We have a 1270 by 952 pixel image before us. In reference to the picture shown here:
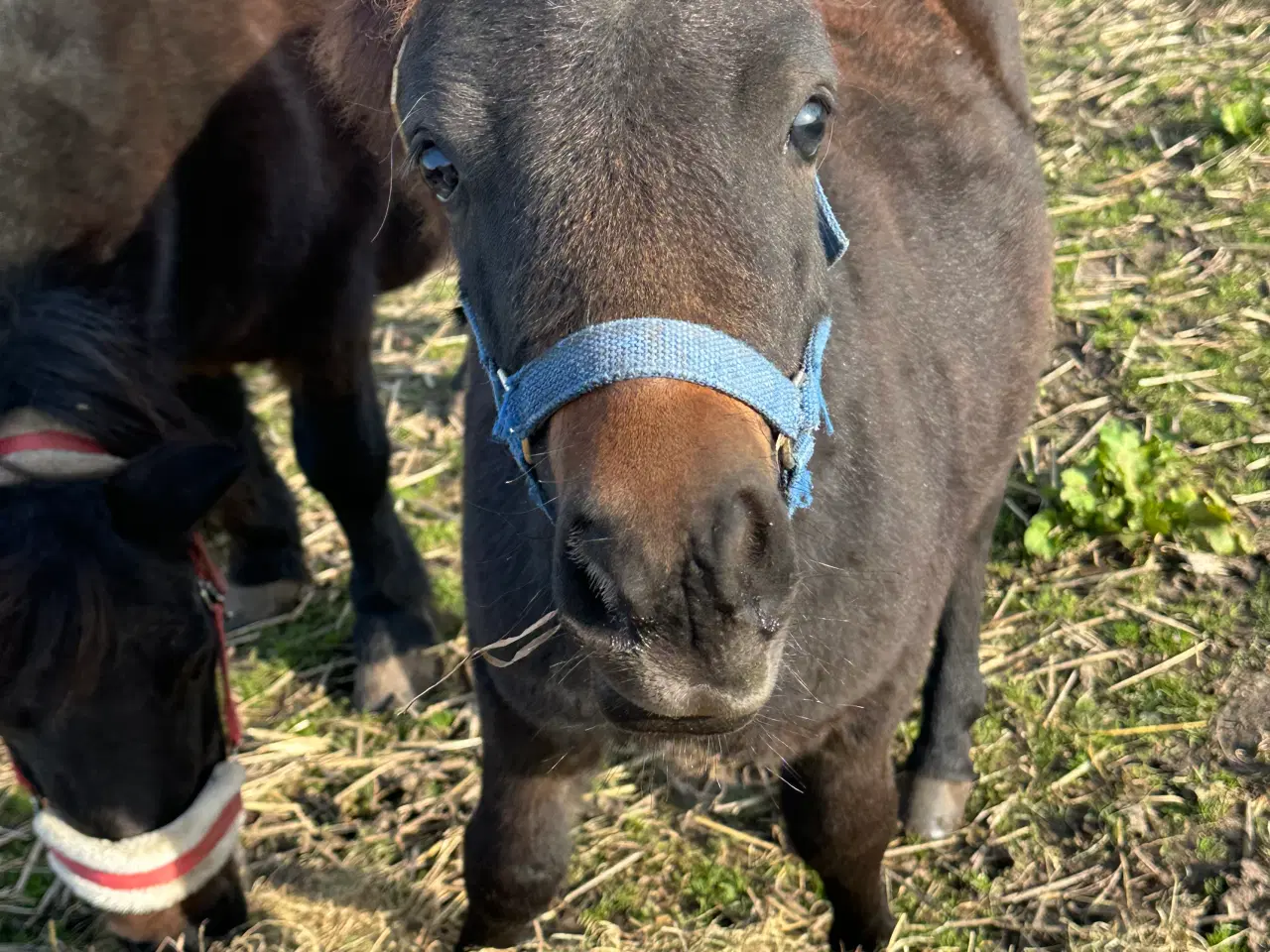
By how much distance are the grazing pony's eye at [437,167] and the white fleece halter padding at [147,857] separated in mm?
1456

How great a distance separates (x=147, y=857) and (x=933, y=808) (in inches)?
70.9

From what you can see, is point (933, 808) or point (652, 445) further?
point (933, 808)

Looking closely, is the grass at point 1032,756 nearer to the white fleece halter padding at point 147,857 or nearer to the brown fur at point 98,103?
the white fleece halter padding at point 147,857

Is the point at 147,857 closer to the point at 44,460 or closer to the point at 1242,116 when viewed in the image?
the point at 44,460

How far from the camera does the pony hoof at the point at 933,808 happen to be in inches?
109

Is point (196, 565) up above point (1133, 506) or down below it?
above

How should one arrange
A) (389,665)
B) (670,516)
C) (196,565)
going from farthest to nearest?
(389,665) → (196,565) → (670,516)

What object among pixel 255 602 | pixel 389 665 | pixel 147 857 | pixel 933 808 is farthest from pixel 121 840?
pixel 933 808

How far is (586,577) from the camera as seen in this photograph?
1258mm

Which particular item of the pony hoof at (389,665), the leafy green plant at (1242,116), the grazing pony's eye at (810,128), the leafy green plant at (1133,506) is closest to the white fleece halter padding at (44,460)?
the pony hoof at (389,665)

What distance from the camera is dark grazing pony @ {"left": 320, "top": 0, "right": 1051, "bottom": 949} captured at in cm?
126

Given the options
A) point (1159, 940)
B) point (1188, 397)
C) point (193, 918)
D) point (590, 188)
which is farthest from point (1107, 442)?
point (193, 918)

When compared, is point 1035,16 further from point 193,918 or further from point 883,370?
point 193,918

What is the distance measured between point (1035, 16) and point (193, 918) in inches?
215
